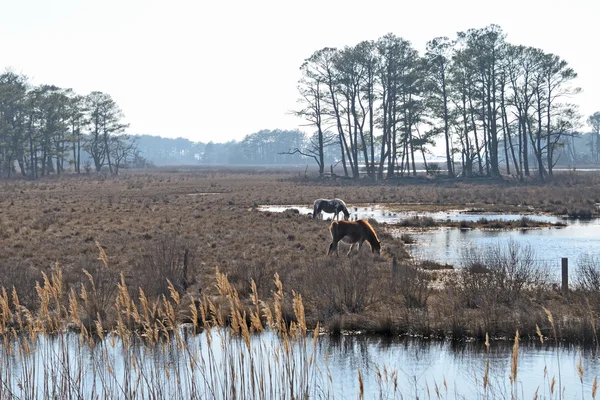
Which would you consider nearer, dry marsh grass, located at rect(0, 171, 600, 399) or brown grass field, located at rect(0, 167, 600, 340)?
dry marsh grass, located at rect(0, 171, 600, 399)

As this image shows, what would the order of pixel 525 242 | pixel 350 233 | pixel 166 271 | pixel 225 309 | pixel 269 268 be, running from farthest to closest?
pixel 525 242, pixel 350 233, pixel 269 268, pixel 166 271, pixel 225 309

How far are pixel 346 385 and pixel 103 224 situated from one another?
2113cm

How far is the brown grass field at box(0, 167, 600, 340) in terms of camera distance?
1319 centimetres

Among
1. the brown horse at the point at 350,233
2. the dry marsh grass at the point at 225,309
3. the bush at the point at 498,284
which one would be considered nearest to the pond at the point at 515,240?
the dry marsh grass at the point at 225,309

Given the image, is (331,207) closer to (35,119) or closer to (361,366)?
(361,366)

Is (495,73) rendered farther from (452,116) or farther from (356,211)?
(356,211)

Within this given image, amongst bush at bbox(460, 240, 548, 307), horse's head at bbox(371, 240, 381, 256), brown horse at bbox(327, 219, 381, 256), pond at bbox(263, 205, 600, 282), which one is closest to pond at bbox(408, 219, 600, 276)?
pond at bbox(263, 205, 600, 282)

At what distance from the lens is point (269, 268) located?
17812mm

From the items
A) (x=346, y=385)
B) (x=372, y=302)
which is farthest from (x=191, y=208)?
(x=346, y=385)

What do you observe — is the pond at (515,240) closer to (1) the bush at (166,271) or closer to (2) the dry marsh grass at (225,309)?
(2) the dry marsh grass at (225,309)

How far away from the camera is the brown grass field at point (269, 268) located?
1319cm

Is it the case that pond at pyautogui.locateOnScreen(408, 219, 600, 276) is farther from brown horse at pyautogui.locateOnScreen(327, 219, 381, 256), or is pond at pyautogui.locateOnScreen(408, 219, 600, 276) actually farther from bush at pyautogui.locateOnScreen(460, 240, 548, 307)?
bush at pyautogui.locateOnScreen(460, 240, 548, 307)

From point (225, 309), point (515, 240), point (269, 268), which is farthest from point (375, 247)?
point (225, 309)

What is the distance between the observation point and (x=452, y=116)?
68.4 metres
